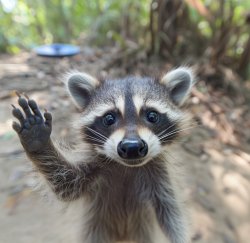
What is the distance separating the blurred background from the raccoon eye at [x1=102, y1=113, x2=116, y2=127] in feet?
2.30

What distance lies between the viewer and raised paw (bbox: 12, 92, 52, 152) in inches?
91.3

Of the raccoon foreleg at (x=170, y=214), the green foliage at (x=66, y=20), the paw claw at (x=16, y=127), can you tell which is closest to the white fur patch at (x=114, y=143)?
the paw claw at (x=16, y=127)

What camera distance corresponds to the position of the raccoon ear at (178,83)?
9.72ft

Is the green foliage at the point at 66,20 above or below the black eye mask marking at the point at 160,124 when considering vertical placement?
above

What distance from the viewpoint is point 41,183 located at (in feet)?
9.09

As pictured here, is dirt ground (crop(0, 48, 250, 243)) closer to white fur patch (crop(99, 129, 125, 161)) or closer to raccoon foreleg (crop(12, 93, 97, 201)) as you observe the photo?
raccoon foreleg (crop(12, 93, 97, 201))

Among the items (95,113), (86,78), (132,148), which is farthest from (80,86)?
(132,148)

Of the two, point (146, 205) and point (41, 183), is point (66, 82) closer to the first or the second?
point (41, 183)

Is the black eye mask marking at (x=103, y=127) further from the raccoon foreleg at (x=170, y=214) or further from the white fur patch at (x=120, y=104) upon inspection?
the raccoon foreleg at (x=170, y=214)

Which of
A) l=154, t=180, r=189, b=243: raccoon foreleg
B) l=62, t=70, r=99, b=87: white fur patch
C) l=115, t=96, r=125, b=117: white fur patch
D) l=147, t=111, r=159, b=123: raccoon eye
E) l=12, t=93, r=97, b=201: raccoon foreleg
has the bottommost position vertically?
l=154, t=180, r=189, b=243: raccoon foreleg

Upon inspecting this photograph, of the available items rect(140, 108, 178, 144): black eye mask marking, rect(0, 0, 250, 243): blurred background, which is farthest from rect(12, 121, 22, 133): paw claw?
rect(0, 0, 250, 243): blurred background

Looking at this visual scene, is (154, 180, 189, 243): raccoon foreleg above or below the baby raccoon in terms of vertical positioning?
below

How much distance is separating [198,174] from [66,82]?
73.7 inches

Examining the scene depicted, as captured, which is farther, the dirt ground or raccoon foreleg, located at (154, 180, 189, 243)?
the dirt ground
